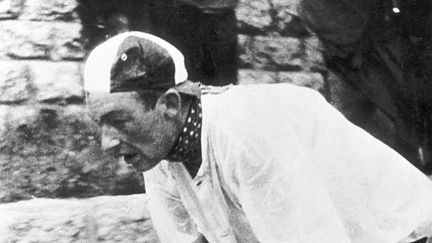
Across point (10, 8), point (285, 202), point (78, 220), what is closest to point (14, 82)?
point (10, 8)

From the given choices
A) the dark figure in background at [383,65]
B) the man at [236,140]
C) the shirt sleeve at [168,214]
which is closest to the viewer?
the man at [236,140]

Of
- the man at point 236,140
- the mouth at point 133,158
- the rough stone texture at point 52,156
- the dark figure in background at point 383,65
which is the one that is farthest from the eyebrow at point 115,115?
the dark figure in background at point 383,65

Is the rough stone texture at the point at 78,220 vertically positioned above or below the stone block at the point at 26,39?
below


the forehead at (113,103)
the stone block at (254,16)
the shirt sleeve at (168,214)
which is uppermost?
the stone block at (254,16)

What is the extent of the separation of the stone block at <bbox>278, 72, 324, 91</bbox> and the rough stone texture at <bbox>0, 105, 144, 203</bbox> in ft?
2.50

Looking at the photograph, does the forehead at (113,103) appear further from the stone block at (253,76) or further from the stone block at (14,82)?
the stone block at (253,76)

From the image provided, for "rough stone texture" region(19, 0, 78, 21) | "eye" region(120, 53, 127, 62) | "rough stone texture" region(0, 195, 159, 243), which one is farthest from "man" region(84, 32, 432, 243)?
"rough stone texture" region(19, 0, 78, 21)

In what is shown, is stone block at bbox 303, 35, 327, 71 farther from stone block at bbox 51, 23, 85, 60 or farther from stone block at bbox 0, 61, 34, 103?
stone block at bbox 0, 61, 34, 103

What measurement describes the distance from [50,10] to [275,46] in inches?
35.6

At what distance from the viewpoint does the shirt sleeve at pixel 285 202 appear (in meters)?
1.56

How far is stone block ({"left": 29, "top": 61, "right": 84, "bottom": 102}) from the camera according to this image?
2.53 m

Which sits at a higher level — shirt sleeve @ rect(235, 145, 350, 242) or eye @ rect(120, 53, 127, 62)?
eye @ rect(120, 53, 127, 62)

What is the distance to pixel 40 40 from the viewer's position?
253cm

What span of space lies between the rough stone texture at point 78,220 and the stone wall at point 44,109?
0.17 feet
